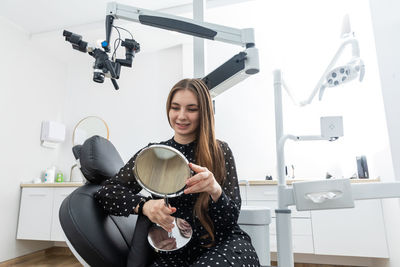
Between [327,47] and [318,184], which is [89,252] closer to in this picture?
[318,184]

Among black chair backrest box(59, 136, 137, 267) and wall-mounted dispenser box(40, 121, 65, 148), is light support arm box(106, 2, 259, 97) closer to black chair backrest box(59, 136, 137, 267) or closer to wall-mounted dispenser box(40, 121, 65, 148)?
black chair backrest box(59, 136, 137, 267)

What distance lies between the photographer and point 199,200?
2.58ft

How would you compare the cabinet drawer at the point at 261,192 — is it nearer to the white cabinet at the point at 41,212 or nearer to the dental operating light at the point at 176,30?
the dental operating light at the point at 176,30

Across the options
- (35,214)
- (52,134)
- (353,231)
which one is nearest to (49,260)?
(35,214)

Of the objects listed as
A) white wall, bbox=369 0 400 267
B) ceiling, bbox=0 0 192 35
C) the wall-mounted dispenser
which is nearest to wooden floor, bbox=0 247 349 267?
white wall, bbox=369 0 400 267

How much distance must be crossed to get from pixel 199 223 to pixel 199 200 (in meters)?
0.08

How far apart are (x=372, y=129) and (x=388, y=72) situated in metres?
0.57

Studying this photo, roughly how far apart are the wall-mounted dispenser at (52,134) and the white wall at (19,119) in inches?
2.2

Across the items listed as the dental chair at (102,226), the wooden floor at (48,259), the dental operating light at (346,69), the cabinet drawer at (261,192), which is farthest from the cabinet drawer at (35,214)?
the dental operating light at (346,69)

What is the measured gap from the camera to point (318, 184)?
710 mm

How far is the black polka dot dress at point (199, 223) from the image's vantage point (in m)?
0.72

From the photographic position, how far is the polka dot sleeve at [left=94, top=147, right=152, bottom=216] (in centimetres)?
77

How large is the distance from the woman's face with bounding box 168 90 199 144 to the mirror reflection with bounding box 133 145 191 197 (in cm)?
31

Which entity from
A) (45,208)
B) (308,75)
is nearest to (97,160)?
(45,208)
